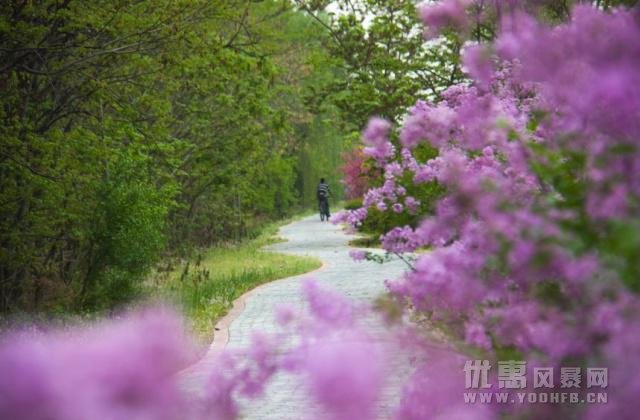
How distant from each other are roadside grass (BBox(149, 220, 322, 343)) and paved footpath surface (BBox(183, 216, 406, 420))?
0.79 feet

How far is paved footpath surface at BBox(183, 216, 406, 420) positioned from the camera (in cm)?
571

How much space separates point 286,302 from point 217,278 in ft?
10.7

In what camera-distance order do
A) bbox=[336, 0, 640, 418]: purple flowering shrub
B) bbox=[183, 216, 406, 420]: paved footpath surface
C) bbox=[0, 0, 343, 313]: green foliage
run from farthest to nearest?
bbox=[0, 0, 343, 313]: green foliage
bbox=[183, 216, 406, 420]: paved footpath surface
bbox=[336, 0, 640, 418]: purple flowering shrub

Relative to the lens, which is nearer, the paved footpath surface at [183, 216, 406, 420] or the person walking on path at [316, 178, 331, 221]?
the paved footpath surface at [183, 216, 406, 420]

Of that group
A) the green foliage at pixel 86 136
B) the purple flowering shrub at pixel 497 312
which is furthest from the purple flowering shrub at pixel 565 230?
the green foliage at pixel 86 136

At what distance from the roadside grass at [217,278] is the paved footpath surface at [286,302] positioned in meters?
0.24

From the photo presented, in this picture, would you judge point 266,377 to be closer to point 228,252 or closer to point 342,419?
point 342,419

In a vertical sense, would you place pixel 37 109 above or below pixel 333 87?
below

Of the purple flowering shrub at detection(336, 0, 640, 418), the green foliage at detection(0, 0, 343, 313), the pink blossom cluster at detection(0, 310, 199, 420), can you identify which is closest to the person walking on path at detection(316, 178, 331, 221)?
the green foliage at detection(0, 0, 343, 313)

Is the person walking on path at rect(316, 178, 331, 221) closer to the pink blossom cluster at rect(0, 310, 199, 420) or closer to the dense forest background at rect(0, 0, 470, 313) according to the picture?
the dense forest background at rect(0, 0, 470, 313)

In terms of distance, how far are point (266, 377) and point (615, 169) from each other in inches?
33.5

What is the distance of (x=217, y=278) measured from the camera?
14.9 m

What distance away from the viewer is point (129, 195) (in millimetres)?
11031

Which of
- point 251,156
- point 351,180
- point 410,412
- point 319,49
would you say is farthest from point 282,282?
point 351,180
